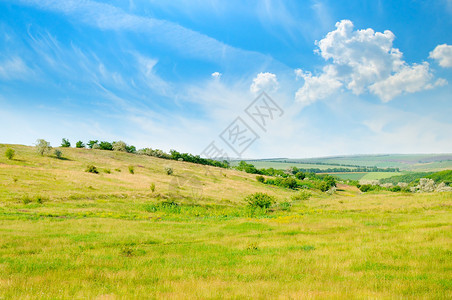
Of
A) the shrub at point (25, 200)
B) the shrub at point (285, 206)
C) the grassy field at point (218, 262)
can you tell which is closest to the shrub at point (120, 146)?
the shrub at point (25, 200)

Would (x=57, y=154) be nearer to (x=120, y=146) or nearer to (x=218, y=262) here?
(x=120, y=146)

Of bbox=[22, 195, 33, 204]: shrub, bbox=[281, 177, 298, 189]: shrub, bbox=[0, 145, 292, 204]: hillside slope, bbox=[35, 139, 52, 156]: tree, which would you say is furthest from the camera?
bbox=[281, 177, 298, 189]: shrub

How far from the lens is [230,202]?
166ft

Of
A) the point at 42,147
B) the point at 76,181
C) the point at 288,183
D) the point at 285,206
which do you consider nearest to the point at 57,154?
the point at 42,147

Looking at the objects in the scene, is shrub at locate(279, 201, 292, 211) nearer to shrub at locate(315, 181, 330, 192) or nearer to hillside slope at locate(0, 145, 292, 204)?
hillside slope at locate(0, 145, 292, 204)

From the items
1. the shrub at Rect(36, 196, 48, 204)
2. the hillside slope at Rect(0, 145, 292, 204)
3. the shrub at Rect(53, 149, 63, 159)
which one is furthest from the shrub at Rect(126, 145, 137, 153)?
the shrub at Rect(36, 196, 48, 204)

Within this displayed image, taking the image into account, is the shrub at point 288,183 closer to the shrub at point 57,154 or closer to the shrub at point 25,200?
the shrub at point 57,154

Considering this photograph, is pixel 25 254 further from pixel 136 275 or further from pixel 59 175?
pixel 59 175

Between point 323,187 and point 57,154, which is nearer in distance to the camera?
point 57,154

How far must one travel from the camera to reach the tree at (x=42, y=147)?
7106cm

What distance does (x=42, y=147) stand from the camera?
7156cm

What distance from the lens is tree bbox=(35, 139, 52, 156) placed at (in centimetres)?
7106

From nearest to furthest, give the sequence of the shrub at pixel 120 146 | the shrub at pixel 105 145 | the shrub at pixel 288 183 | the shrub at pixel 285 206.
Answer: the shrub at pixel 285 206 → the shrub at pixel 288 183 → the shrub at pixel 120 146 → the shrub at pixel 105 145

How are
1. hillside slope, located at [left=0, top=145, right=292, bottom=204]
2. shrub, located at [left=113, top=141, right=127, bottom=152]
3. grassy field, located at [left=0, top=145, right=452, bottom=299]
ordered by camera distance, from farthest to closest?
shrub, located at [left=113, top=141, right=127, bottom=152]
hillside slope, located at [left=0, top=145, right=292, bottom=204]
grassy field, located at [left=0, top=145, right=452, bottom=299]
